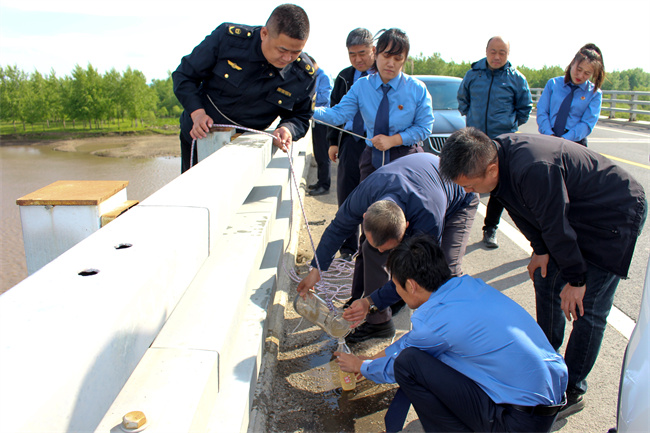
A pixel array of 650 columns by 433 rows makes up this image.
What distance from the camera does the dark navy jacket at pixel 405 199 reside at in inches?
115

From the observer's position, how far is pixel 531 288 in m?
4.05

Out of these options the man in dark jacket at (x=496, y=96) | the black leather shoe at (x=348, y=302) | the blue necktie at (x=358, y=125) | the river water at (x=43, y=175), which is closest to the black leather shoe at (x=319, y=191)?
the blue necktie at (x=358, y=125)

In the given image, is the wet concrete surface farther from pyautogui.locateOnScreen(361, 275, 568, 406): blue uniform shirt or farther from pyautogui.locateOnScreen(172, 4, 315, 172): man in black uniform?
pyautogui.locateOnScreen(172, 4, 315, 172): man in black uniform

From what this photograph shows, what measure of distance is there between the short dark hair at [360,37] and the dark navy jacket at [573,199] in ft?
9.13

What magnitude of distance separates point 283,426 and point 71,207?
162 centimetres

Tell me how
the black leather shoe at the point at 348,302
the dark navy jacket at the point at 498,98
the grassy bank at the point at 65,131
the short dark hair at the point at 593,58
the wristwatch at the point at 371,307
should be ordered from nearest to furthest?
the wristwatch at the point at 371,307
the black leather shoe at the point at 348,302
the short dark hair at the point at 593,58
the dark navy jacket at the point at 498,98
the grassy bank at the point at 65,131

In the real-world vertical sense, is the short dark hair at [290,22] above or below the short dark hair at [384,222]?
above

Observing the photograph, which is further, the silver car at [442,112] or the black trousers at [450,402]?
the silver car at [442,112]

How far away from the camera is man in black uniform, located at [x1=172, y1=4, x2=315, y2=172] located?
11.0ft

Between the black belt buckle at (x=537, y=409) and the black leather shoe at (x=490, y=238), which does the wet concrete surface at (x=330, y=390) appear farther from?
the black leather shoe at (x=490, y=238)

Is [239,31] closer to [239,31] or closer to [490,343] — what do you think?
[239,31]

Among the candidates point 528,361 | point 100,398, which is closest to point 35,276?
point 100,398

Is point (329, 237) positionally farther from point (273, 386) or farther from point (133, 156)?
point (133, 156)

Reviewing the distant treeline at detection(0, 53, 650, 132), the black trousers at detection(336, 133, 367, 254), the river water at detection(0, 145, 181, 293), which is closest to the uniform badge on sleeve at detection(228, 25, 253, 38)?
the black trousers at detection(336, 133, 367, 254)
